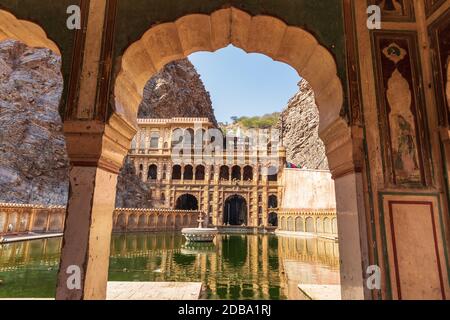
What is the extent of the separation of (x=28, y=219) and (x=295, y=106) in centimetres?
4475

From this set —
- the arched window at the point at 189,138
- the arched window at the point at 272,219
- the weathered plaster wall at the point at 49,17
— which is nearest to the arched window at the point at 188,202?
the arched window at the point at 189,138

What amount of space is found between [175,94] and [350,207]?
46405 mm

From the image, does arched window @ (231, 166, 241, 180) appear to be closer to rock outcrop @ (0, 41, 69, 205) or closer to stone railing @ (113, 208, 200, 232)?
stone railing @ (113, 208, 200, 232)

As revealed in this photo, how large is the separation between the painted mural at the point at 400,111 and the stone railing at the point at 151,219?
983 inches

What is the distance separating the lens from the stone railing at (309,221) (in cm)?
2429

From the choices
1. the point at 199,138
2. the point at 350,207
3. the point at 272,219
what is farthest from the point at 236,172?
the point at 350,207

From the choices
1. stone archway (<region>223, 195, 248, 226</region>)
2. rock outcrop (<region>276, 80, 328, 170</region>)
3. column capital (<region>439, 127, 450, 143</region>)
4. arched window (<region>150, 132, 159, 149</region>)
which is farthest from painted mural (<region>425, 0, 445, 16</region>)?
arched window (<region>150, 132, 159, 149</region>)

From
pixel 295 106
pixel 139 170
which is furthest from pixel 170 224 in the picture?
pixel 295 106

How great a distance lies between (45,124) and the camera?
1093 inches

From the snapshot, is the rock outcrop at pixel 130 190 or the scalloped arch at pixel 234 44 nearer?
the scalloped arch at pixel 234 44

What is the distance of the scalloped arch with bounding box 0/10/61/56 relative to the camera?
139 inches

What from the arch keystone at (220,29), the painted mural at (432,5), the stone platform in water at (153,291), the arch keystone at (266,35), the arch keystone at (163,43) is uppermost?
the painted mural at (432,5)

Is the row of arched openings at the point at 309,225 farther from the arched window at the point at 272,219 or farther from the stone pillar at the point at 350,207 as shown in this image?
the stone pillar at the point at 350,207

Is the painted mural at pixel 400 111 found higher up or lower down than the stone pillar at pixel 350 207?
higher up
